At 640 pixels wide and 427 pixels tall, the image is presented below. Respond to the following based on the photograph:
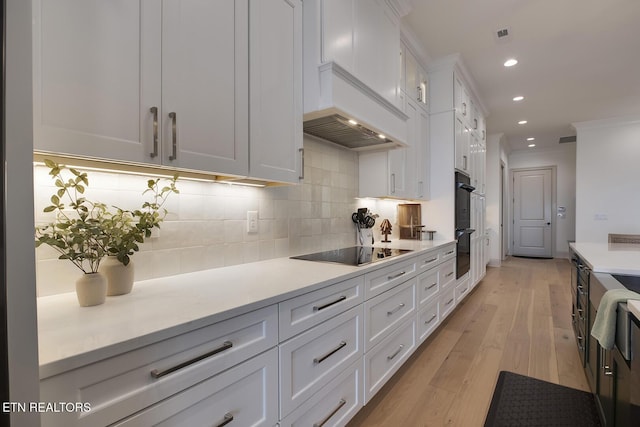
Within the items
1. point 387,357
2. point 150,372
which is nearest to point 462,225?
point 387,357

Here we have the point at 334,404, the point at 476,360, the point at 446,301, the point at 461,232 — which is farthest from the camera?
the point at 461,232

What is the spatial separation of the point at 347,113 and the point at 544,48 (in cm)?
285

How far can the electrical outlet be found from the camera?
1695mm

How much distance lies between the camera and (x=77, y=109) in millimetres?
833

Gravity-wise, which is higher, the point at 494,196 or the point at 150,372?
the point at 494,196

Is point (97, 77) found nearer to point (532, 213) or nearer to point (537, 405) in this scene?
point (537, 405)

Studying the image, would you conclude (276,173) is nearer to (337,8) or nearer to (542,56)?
(337,8)

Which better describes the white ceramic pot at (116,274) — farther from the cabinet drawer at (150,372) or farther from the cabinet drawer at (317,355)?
the cabinet drawer at (317,355)

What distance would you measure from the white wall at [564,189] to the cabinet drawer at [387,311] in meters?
7.46

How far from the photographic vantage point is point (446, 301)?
2936 millimetres

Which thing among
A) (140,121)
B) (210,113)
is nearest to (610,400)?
(210,113)

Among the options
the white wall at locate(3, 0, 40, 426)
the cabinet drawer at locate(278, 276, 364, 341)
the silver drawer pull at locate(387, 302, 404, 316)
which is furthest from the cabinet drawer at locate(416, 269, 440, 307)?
the white wall at locate(3, 0, 40, 426)

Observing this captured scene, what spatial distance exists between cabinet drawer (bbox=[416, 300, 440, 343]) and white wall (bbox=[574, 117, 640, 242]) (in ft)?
16.0

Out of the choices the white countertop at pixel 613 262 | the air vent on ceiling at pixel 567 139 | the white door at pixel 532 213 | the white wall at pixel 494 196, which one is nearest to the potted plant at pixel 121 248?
the white countertop at pixel 613 262
